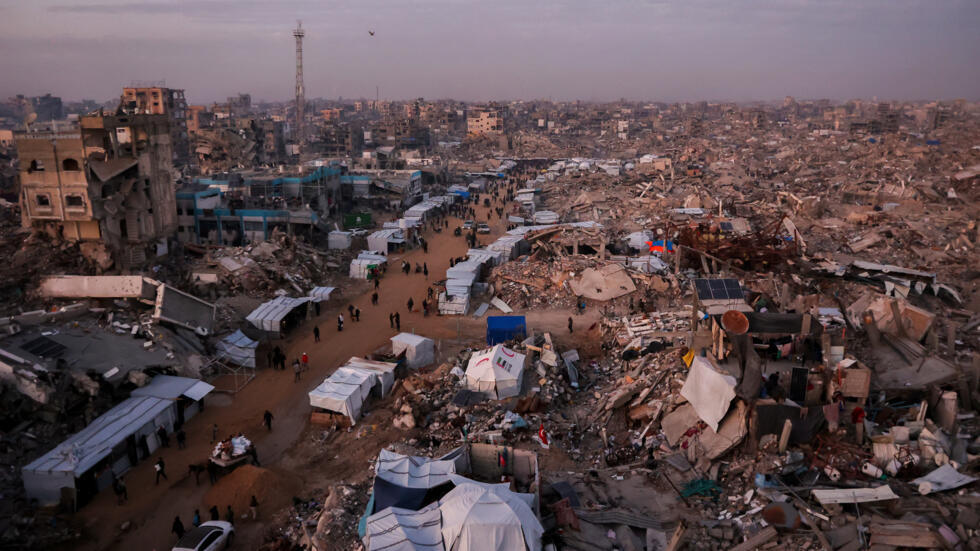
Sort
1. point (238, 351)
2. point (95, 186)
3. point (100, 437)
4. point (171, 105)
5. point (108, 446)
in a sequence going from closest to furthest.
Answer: point (108, 446)
point (100, 437)
point (238, 351)
point (95, 186)
point (171, 105)

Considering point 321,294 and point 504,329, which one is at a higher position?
point 504,329

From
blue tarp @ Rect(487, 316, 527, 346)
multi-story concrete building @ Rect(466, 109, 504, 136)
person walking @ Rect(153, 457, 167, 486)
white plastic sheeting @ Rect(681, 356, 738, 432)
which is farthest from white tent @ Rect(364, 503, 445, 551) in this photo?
multi-story concrete building @ Rect(466, 109, 504, 136)

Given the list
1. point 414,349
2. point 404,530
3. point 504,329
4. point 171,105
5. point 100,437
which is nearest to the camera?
point 404,530

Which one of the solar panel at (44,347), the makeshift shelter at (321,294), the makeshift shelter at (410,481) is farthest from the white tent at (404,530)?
the makeshift shelter at (321,294)

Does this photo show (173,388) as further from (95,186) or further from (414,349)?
(95,186)

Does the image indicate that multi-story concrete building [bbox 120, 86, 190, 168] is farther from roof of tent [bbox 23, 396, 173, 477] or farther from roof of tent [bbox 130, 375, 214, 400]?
roof of tent [bbox 23, 396, 173, 477]

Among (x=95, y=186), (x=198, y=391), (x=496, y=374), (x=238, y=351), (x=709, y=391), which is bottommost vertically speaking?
(x=238, y=351)

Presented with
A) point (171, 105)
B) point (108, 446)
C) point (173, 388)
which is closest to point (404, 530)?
point (108, 446)

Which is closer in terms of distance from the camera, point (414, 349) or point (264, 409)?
point (264, 409)
